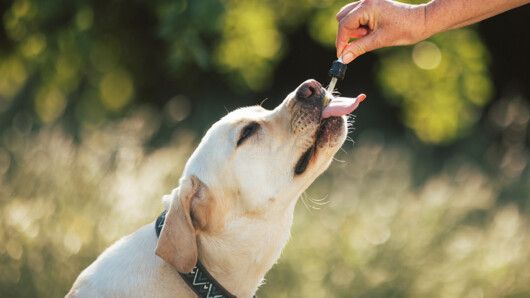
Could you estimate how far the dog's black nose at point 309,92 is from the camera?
301 centimetres

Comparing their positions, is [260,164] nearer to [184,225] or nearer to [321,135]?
[321,135]

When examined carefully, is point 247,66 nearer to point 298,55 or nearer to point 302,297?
point 298,55

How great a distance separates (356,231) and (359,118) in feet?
17.7

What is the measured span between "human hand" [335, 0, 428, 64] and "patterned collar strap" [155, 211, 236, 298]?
1312 mm

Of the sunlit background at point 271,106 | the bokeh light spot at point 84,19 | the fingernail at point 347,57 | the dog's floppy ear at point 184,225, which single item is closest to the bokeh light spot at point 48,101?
the sunlit background at point 271,106

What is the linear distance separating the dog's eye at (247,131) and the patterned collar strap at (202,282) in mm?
579

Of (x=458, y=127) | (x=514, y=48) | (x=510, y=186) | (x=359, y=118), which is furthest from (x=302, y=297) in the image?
(x=514, y=48)

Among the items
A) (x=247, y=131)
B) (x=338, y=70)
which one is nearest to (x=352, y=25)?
(x=338, y=70)

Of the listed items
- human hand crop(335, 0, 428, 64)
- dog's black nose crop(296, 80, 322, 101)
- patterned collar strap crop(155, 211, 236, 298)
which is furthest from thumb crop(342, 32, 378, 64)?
patterned collar strap crop(155, 211, 236, 298)

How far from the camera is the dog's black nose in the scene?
3014 mm

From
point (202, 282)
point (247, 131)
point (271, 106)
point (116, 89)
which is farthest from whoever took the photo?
point (271, 106)

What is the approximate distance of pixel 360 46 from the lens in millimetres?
2996

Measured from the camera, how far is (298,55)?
34.5 ft

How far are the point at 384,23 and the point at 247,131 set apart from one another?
36.5 inches
